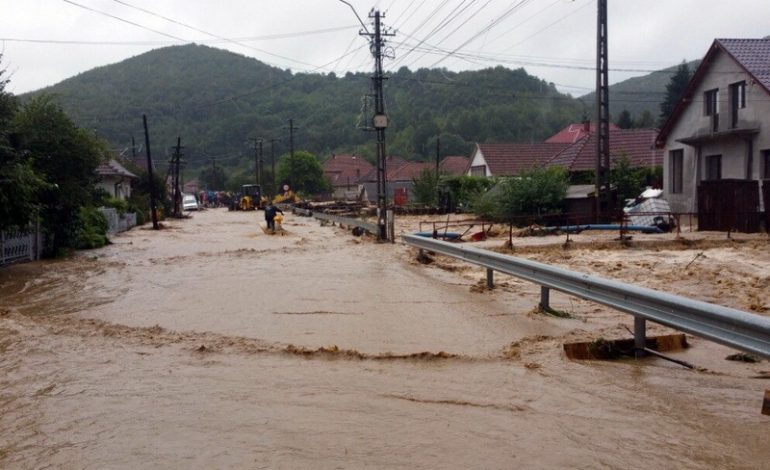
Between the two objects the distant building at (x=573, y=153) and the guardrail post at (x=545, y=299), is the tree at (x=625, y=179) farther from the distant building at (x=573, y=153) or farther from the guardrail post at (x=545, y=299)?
the guardrail post at (x=545, y=299)

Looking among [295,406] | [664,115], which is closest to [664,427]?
[295,406]

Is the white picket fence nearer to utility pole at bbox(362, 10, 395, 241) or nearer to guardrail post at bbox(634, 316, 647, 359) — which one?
utility pole at bbox(362, 10, 395, 241)

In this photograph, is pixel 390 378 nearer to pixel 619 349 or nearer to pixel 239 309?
pixel 619 349

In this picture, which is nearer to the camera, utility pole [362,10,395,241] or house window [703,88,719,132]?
utility pole [362,10,395,241]

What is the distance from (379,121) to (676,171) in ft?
50.6

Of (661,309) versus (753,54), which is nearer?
(661,309)

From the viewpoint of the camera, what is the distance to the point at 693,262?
14.8m

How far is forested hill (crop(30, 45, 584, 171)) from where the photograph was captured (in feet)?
235

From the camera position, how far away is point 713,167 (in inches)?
1150

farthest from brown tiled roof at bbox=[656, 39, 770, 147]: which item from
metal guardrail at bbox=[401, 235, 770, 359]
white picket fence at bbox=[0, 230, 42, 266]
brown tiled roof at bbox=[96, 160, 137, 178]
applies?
brown tiled roof at bbox=[96, 160, 137, 178]

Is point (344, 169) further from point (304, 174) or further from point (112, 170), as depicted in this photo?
point (112, 170)

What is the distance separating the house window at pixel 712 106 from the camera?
28.4 meters

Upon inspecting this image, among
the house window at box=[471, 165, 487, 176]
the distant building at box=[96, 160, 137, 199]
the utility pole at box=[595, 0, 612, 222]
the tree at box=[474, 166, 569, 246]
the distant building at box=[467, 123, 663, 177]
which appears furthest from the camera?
the house window at box=[471, 165, 487, 176]

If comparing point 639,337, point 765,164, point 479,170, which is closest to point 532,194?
point 765,164
